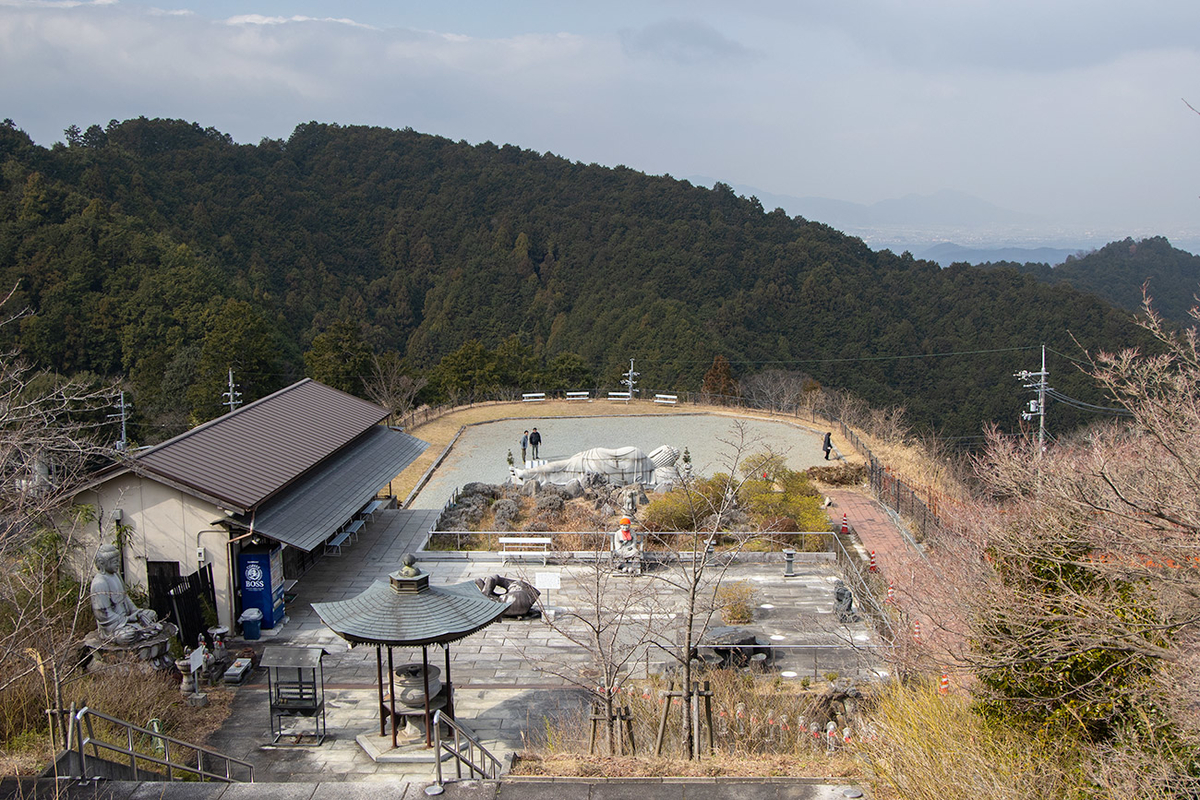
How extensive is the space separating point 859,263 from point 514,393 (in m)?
42.8

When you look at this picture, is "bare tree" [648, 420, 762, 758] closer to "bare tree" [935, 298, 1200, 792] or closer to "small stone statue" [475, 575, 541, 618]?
"small stone statue" [475, 575, 541, 618]

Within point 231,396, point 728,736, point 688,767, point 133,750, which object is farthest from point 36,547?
point 231,396

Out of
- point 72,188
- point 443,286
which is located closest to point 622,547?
point 72,188

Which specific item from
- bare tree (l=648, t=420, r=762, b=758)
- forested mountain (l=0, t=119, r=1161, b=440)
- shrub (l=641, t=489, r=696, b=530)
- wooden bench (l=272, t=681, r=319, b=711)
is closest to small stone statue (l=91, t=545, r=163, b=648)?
wooden bench (l=272, t=681, r=319, b=711)

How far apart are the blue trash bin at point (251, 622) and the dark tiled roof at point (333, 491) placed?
129cm

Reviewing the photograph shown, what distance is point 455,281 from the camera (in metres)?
88.8

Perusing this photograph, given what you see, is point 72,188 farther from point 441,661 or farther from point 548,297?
point 441,661

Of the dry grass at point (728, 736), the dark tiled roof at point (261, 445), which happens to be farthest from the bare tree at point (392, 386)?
the dry grass at point (728, 736)

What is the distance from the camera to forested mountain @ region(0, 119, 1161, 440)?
49625 millimetres

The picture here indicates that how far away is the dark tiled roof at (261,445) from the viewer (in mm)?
13742

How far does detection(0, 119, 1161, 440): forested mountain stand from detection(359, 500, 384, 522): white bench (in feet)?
71.6

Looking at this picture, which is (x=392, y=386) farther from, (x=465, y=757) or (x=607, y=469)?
(x=465, y=757)

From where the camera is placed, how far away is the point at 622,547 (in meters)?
16.9

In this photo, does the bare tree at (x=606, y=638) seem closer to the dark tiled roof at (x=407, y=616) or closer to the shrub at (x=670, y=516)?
the dark tiled roof at (x=407, y=616)
